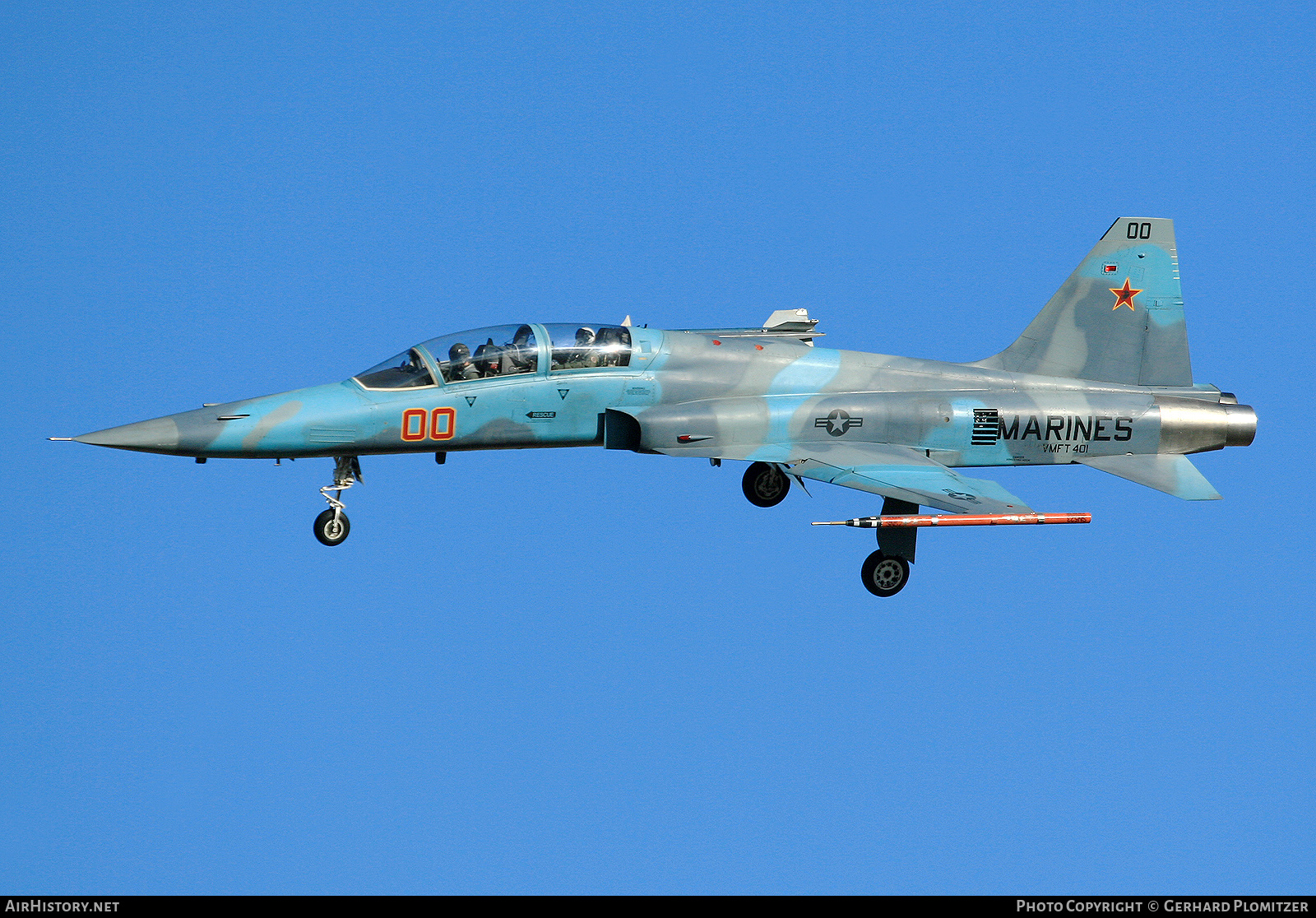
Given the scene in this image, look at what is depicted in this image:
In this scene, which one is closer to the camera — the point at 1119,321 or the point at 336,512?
the point at 336,512

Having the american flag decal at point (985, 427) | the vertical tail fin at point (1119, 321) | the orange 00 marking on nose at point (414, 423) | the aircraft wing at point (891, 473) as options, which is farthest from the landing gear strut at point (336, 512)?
the vertical tail fin at point (1119, 321)

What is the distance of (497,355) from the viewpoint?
49.0 feet

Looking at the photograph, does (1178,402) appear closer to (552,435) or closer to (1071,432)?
(1071,432)

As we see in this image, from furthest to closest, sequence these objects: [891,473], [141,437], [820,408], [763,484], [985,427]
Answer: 1. [763,484]
2. [985,427]
3. [820,408]
4. [891,473]
5. [141,437]

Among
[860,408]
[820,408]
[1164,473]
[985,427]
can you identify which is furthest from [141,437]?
[1164,473]

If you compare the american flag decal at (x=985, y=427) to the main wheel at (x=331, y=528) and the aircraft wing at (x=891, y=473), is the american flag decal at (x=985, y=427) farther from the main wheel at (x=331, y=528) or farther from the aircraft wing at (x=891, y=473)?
the main wheel at (x=331, y=528)

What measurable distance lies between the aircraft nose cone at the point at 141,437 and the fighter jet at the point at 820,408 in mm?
16

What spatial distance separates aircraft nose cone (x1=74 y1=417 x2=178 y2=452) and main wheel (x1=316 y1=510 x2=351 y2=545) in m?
1.44

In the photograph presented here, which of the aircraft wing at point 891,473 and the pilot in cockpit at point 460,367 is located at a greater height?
the pilot in cockpit at point 460,367

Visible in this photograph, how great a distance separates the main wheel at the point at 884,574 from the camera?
14.8 m

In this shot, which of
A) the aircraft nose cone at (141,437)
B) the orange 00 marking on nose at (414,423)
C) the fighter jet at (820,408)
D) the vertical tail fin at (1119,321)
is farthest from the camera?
→ the vertical tail fin at (1119,321)

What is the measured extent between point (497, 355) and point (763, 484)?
11.3 feet

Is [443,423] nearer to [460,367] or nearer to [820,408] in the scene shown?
[460,367]

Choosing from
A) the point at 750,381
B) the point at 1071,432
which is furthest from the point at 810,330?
the point at 1071,432
